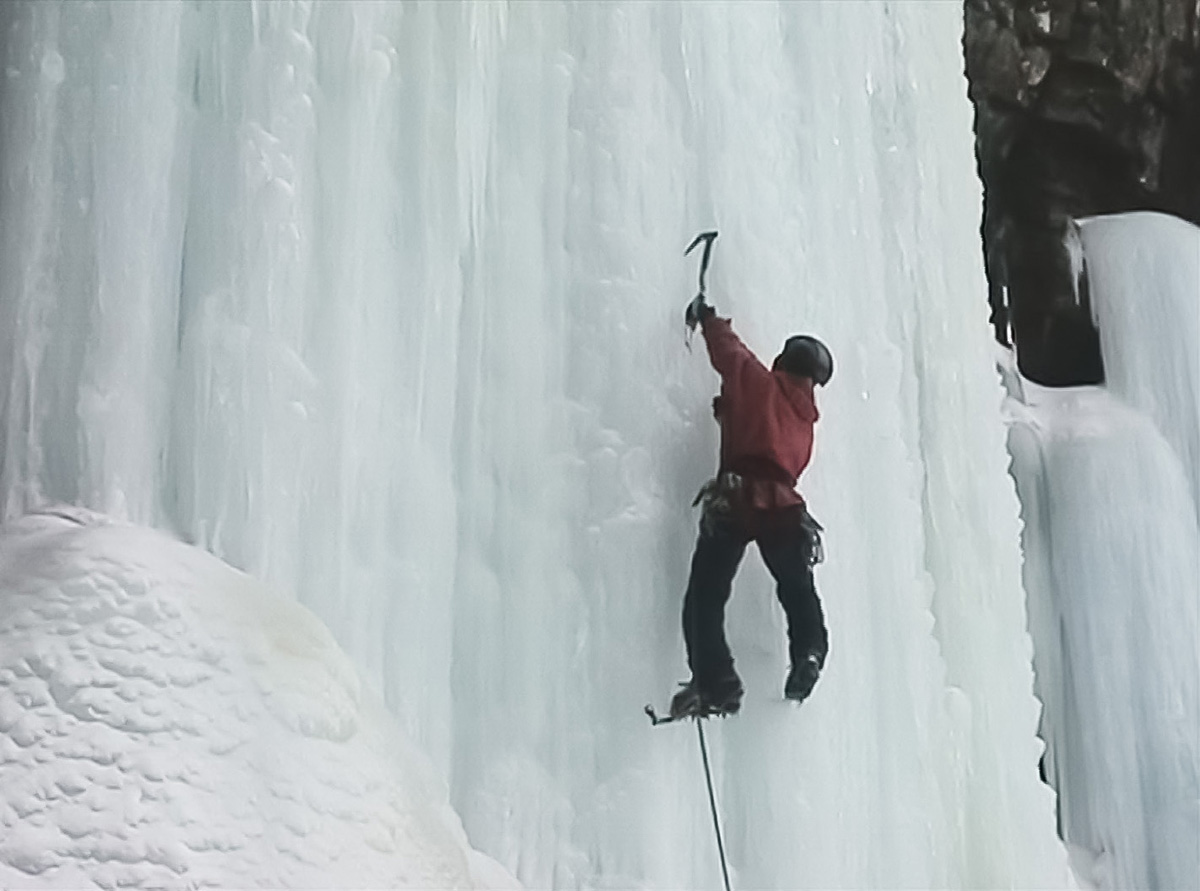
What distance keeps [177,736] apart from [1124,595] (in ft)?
13.4

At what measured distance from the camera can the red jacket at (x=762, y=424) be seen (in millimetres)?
3322

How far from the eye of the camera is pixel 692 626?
333 centimetres

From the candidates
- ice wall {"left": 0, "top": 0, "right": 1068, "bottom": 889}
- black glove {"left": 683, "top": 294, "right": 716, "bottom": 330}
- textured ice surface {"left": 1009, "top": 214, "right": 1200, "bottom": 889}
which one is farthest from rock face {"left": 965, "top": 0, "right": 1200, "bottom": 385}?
black glove {"left": 683, "top": 294, "right": 716, "bottom": 330}

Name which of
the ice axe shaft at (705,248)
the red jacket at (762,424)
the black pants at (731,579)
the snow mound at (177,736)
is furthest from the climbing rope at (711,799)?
the ice axe shaft at (705,248)

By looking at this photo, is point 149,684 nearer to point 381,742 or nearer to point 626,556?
point 381,742

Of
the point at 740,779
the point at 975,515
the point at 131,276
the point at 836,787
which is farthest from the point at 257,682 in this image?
the point at 975,515

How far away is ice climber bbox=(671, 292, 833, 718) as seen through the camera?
3.30 m

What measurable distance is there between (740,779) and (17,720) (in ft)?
4.88

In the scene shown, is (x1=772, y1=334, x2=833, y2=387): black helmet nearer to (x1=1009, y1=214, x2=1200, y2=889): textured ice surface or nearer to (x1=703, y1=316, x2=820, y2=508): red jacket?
(x1=703, y1=316, x2=820, y2=508): red jacket

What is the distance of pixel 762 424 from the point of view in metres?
3.32

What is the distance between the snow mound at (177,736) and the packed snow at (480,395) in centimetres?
2

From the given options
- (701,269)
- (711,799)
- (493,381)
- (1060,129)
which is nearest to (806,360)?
(701,269)

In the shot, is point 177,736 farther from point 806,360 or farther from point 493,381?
point 806,360

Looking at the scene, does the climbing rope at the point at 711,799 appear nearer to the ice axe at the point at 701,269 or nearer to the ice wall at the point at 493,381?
the ice wall at the point at 493,381
